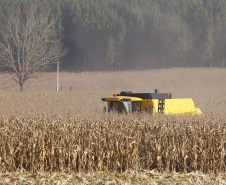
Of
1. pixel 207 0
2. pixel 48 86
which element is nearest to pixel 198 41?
pixel 207 0

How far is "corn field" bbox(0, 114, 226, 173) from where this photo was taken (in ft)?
26.2

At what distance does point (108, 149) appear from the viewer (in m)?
8.10

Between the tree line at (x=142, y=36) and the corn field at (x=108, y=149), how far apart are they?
246 feet

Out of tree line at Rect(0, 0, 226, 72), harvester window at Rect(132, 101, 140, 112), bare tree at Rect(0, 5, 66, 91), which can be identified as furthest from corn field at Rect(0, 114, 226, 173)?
tree line at Rect(0, 0, 226, 72)

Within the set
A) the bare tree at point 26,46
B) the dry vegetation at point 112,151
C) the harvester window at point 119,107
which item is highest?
the bare tree at point 26,46

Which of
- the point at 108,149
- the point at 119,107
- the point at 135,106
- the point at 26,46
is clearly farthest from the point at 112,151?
the point at 26,46

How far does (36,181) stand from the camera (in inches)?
272

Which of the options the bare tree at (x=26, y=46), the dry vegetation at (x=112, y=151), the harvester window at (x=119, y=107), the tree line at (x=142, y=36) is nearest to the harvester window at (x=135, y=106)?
the harvester window at (x=119, y=107)

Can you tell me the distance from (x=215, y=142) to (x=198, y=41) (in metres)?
81.2

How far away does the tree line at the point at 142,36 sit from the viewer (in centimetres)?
8544

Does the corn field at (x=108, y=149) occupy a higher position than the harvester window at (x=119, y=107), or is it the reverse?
the harvester window at (x=119, y=107)

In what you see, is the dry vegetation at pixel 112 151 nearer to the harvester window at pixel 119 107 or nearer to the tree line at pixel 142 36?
the harvester window at pixel 119 107

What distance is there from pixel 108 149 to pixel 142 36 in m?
84.9

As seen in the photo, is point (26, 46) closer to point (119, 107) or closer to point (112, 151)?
point (119, 107)
